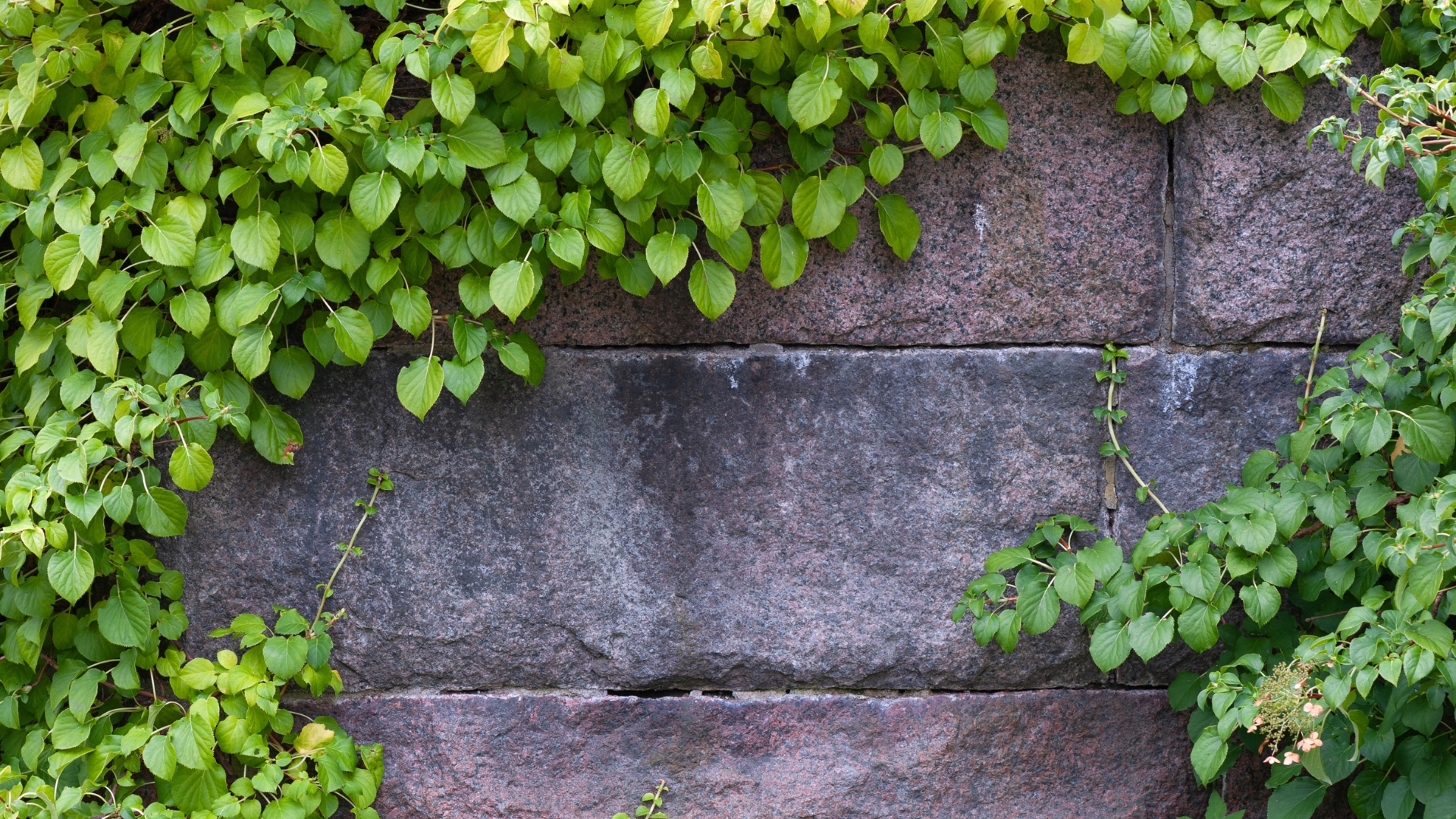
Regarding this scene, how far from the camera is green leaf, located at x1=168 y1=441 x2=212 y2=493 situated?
1584 mm

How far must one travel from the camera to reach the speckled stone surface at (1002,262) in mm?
1708

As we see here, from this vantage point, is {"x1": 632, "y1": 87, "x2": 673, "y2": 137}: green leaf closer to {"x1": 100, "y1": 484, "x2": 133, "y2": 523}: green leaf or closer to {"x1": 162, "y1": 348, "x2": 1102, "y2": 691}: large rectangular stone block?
{"x1": 162, "y1": 348, "x2": 1102, "y2": 691}: large rectangular stone block

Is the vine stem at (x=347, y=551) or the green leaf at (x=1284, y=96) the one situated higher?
the green leaf at (x=1284, y=96)

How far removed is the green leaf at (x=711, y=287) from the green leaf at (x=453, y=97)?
0.43 meters

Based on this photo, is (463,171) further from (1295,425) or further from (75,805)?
(1295,425)

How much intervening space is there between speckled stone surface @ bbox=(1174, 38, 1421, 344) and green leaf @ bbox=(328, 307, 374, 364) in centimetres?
137

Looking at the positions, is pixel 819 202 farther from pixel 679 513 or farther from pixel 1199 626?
pixel 1199 626

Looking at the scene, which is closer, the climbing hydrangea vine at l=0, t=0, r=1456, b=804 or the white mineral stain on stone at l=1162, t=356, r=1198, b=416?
the climbing hydrangea vine at l=0, t=0, r=1456, b=804

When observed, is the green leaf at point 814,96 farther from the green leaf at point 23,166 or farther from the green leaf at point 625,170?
the green leaf at point 23,166

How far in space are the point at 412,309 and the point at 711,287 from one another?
489mm

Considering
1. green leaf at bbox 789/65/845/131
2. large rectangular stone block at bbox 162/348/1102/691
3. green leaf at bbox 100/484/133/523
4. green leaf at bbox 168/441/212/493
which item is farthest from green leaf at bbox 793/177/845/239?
green leaf at bbox 100/484/133/523

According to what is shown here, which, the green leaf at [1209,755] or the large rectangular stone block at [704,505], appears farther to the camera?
the large rectangular stone block at [704,505]

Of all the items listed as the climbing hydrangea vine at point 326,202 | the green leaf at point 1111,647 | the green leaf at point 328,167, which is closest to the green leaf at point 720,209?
the climbing hydrangea vine at point 326,202

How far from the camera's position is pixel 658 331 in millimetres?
1755
